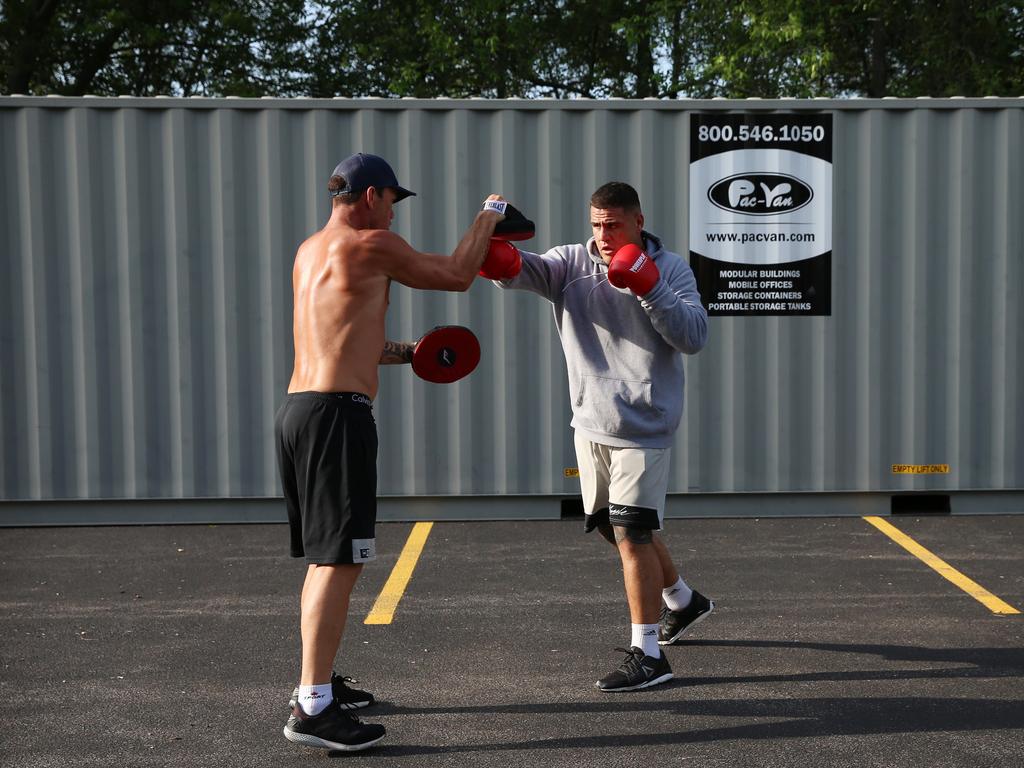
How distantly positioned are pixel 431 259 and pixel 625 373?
0.97 meters

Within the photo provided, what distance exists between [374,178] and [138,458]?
428 cm

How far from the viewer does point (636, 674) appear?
435 centimetres

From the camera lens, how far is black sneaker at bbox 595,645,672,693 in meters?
4.34

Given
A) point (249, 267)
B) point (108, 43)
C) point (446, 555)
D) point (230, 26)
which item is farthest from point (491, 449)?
point (108, 43)

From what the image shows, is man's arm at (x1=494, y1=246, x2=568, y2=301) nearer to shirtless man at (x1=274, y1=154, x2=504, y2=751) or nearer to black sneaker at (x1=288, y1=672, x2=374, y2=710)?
shirtless man at (x1=274, y1=154, x2=504, y2=751)

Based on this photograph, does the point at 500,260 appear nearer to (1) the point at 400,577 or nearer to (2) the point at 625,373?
(2) the point at 625,373

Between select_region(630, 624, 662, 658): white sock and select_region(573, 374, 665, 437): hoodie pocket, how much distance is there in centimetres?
74

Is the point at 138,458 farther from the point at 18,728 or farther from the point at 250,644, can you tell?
the point at 18,728

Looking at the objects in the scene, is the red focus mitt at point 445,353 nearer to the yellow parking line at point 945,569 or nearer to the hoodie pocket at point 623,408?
the hoodie pocket at point 623,408

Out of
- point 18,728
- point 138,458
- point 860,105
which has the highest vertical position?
point 860,105

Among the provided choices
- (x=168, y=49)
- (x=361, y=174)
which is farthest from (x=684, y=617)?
(x=168, y=49)

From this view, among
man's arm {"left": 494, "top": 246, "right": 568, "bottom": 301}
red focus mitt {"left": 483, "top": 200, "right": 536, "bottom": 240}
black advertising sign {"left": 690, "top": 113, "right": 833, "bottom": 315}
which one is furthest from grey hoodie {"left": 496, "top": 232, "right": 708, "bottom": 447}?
black advertising sign {"left": 690, "top": 113, "right": 833, "bottom": 315}

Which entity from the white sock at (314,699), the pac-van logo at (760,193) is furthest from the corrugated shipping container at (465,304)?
the white sock at (314,699)

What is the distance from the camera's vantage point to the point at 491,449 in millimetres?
7684
